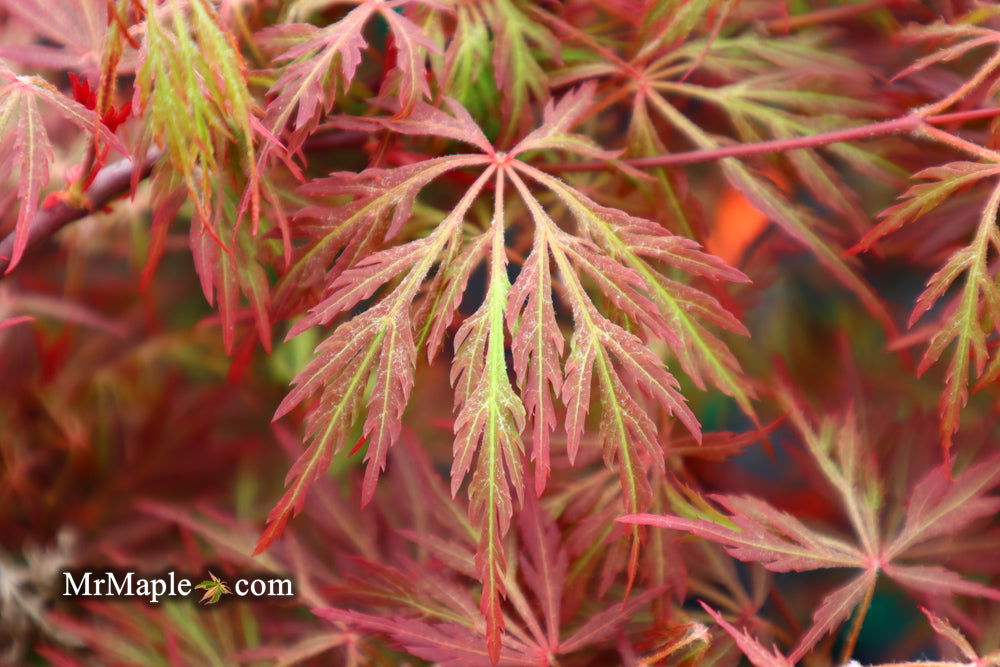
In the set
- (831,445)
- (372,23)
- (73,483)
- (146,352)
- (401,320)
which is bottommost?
(73,483)

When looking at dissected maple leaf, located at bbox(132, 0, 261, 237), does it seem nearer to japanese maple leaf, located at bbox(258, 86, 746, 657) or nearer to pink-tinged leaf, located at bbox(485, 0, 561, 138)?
japanese maple leaf, located at bbox(258, 86, 746, 657)

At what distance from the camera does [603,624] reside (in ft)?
2.00

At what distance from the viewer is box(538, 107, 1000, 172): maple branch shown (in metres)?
0.56

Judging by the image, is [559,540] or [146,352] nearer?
[559,540]

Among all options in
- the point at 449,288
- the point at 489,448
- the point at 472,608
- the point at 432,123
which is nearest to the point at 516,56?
the point at 432,123

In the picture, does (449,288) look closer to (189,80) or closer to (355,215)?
(355,215)

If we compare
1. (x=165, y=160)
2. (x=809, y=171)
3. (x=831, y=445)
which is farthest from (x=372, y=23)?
(x=831, y=445)

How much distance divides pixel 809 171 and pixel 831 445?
0.83 feet

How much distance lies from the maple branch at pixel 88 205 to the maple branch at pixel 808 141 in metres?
0.34

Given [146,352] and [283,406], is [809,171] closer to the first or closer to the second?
[283,406]

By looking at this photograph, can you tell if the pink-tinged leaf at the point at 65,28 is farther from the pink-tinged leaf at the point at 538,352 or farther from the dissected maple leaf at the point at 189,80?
the pink-tinged leaf at the point at 538,352

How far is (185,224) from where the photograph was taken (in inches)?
40.7

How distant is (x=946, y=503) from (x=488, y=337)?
399mm

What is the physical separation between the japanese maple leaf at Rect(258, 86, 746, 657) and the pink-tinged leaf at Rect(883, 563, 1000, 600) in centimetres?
23
